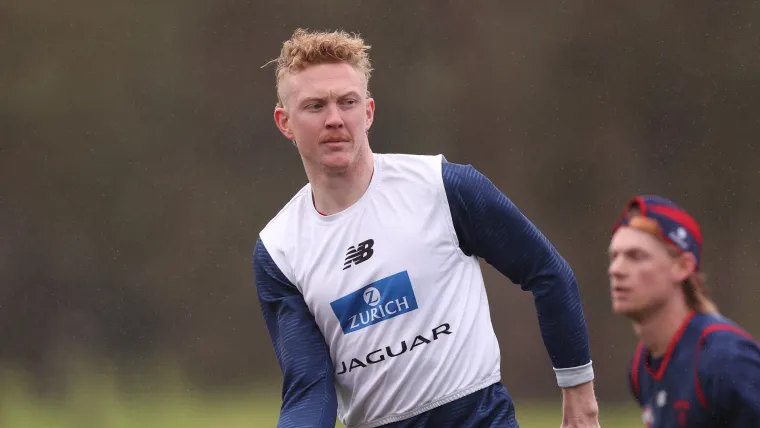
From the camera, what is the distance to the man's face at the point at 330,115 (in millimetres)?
3959

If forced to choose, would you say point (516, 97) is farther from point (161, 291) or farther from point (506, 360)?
point (161, 291)

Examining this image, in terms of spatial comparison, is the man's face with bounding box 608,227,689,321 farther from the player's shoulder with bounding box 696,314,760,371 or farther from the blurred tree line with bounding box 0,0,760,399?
the blurred tree line with bounding box 0,0,760,399

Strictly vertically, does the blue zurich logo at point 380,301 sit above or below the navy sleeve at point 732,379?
above

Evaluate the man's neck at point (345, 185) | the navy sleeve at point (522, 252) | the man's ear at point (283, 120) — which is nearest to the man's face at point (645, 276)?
the navy sleeve at point (522, 252)

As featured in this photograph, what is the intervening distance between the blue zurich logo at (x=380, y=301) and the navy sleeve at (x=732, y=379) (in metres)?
1.06

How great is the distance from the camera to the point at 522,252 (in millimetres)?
3840

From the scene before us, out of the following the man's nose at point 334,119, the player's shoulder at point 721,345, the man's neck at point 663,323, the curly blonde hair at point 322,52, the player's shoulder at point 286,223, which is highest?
the curly blonde hair at point 322,52

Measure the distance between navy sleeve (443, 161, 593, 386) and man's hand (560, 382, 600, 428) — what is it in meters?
0.04

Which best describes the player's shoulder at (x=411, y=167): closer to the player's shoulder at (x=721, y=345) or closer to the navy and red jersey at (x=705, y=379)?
the navy and red jersey at (x=705, y=379)

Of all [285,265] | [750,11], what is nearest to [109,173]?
[750,11]

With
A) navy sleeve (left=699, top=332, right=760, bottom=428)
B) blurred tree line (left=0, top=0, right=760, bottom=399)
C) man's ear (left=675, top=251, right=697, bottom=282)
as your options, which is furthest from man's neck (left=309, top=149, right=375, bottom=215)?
blurred tree line (left=0, top=0, right=760, bottom=399)

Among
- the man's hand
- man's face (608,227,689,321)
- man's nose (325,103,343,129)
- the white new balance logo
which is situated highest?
man's nose (325,103,343,129)

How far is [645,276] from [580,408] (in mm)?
841

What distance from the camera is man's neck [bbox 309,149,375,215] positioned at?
4016 millimetres
